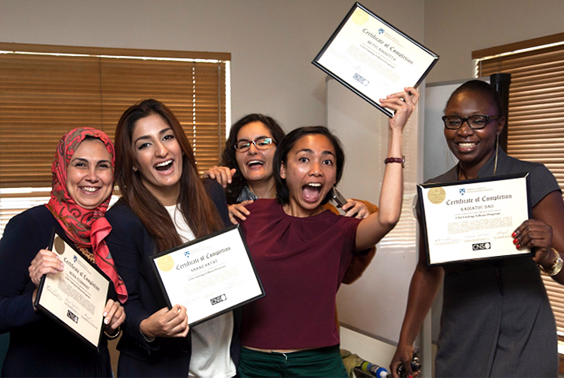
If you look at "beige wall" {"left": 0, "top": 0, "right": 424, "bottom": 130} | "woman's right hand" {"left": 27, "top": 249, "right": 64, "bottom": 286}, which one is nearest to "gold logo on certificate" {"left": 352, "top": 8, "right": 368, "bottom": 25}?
"woman's right hand" {"left": 27, "top": 249, "right": 64, "bottom": 286}

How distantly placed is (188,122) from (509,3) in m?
2.58

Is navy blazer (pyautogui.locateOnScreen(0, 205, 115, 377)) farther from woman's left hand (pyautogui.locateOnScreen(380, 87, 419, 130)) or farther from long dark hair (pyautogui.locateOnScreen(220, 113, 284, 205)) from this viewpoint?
A: woman's left hand (pyautogui.locateOnScreen(380, 87, 419, 130))

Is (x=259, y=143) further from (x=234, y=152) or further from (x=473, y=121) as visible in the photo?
(x=473, y=121)

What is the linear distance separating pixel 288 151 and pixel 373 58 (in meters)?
0.50

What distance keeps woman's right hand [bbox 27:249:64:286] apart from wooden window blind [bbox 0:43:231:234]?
269cm

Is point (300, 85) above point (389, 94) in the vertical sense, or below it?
above

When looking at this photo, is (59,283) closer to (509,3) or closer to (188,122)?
(188,122)

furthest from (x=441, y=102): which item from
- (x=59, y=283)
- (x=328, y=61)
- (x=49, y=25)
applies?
(x=49, y=25)

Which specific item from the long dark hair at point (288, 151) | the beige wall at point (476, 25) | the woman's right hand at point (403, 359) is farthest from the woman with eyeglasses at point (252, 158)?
the beige wall at point (476, 25)

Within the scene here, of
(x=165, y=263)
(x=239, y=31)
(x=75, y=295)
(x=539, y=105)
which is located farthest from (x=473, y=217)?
(x=239, y=31)

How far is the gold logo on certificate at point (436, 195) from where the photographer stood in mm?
1584

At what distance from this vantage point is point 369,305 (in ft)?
11.4

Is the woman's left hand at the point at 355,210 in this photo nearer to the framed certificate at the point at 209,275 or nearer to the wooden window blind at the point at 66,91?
the framed certificate at the point at 209,275

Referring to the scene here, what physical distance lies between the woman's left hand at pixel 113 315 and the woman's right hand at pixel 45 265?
21cm
